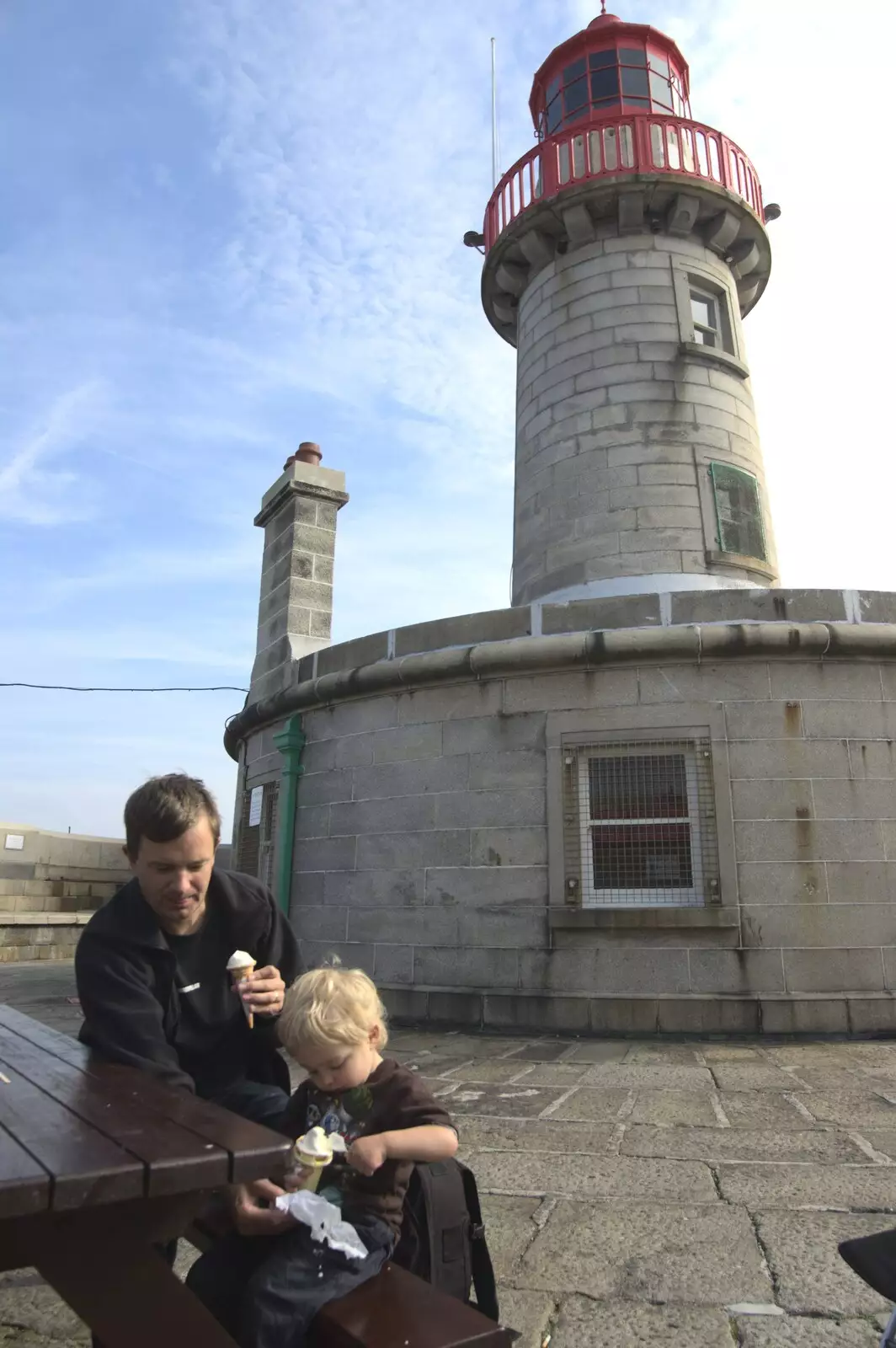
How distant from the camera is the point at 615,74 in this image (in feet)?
38.5

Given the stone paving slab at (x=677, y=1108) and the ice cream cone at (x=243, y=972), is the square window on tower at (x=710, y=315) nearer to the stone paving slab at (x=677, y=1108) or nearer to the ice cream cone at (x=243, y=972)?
the stone paving slab at (x=677, y=1108)

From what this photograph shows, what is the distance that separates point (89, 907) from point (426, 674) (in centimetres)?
1000

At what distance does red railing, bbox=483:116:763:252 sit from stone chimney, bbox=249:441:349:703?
414 centimetres

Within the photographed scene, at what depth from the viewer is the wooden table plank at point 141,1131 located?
1.44 meters

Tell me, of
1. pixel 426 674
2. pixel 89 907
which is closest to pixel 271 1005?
pixel 426 674

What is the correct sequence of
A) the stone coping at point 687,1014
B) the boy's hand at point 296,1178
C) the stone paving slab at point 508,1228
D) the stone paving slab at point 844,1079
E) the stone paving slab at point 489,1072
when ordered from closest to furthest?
the boy's hand at point 296,1178
the stone paving slab at point 508,1228
the stone paving slab at point 844,1079
the stone paving slab at point 489,1072
the stone coping at point 687,1014

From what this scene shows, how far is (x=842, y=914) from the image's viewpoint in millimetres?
6219

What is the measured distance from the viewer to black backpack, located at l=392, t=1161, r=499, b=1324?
1923 mm

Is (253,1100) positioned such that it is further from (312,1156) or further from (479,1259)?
(479,1259)

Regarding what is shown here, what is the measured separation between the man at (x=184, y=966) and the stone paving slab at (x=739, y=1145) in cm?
197

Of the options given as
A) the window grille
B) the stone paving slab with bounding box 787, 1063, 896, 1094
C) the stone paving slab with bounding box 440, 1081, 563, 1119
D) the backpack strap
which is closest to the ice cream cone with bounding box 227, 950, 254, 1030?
the backpack strap

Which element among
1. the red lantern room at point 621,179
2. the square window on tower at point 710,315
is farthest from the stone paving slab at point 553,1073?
the red lantern room at point 621,179

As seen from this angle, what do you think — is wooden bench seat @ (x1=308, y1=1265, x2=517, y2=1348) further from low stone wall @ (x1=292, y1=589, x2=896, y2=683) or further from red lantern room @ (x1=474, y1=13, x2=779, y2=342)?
red lantern room @ (x1=474, y1=13, x2=779, y2=342)

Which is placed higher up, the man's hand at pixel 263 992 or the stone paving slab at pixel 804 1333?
the man's hand at pixel 263 992
